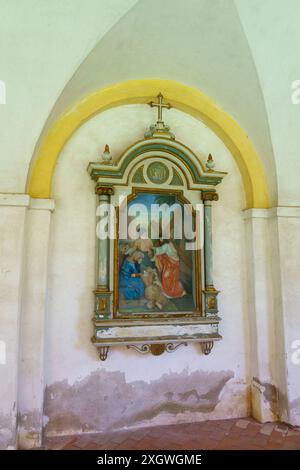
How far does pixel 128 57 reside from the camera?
12.0 ft

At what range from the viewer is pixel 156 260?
3945 mm

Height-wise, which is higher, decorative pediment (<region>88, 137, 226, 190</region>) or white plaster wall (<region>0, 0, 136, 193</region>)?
white plaster wall (<region>0, 0, 136, 193</region>)

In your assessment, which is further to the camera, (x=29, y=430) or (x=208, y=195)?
(x=208, y=195)

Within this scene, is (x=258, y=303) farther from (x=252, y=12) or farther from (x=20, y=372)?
(x=252, y=12)

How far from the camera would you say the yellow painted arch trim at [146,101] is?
3754mm

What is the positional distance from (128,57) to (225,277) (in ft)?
8.92

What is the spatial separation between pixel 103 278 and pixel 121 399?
1.34m

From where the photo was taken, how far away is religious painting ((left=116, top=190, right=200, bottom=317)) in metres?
3.85

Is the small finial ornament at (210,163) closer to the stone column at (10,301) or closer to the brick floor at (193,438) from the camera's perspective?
the stone column at (10,301)

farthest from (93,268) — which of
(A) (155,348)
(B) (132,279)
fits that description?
(A) (155,348)

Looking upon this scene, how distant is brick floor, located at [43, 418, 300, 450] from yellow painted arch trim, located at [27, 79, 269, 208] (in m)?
Result: 2.52

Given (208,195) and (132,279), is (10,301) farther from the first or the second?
(208,195)

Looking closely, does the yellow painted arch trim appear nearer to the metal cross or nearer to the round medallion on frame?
the metal cross

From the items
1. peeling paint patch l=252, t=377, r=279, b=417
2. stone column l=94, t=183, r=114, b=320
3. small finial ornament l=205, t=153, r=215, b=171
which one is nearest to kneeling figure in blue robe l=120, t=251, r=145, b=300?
stone column l=94, t=183, r=114, b=320
